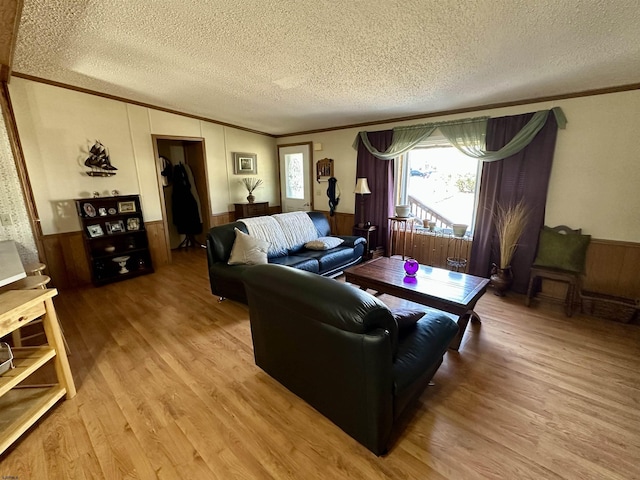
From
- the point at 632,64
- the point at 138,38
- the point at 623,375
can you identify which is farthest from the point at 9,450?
the point at 632,64

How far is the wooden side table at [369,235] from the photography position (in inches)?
175

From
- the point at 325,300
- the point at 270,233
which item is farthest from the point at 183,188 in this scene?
the point at 325,300

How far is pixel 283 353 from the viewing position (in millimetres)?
1697

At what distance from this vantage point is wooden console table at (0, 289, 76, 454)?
143 centimetres

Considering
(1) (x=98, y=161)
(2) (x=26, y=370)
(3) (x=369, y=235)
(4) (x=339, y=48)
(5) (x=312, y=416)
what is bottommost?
(5) (x=312, y=416)

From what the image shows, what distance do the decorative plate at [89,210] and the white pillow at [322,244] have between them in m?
2.84

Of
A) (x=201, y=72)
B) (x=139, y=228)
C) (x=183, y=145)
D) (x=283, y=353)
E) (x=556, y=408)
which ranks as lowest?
(x=556, y=408)

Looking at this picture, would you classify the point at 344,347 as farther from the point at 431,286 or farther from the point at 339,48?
the point at 339,48

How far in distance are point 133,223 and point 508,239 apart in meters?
5.01

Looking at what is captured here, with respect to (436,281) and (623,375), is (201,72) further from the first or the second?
(623,375)

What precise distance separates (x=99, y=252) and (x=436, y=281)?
4.31 m

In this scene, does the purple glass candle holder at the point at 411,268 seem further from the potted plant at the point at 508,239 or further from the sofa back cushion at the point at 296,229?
the sofa back cushion at the point at 296,229

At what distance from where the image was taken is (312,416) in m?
1.61

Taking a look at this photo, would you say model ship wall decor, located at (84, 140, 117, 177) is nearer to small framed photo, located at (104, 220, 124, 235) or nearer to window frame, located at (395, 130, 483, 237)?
small framed photo, located at (104, 220, 124, 235)
